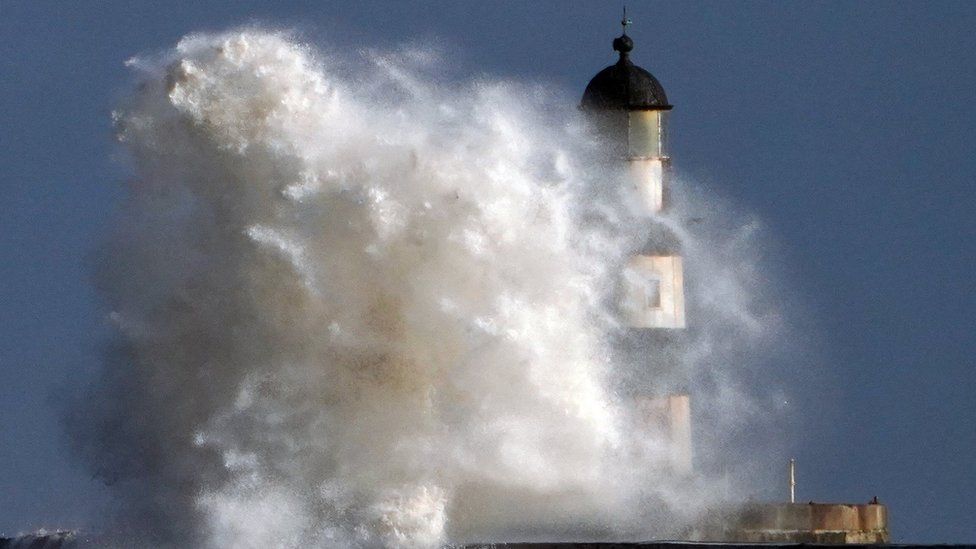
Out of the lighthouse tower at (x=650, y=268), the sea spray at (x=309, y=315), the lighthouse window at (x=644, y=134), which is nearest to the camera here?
the sea spray at (x=309, y=315)

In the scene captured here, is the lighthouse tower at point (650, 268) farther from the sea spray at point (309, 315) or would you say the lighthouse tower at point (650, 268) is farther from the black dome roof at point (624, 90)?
the sea spray at point (309, 315)

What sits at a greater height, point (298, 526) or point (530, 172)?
point (530, 172)

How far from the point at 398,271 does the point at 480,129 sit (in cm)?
384

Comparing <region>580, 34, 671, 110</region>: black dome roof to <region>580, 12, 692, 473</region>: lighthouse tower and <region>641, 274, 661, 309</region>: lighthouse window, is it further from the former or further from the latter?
<region>641, 274, 661, 309</region>: lighthouse window

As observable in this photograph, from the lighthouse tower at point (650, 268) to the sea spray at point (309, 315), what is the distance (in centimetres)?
519

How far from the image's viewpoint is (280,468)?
45344 mm

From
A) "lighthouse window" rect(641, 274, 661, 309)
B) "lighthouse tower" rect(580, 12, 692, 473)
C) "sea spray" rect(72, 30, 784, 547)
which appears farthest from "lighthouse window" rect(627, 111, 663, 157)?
"sea spray" rect(72, 30, 784, 547)

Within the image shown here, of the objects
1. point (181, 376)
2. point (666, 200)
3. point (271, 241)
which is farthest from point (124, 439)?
point (666, 200)

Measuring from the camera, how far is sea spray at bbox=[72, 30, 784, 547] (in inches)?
1780

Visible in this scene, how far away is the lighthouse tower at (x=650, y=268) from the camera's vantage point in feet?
174

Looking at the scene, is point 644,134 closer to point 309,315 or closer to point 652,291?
point 652,291

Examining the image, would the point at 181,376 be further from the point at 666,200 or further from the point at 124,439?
the point at 666,200

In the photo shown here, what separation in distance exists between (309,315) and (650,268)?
10.0m

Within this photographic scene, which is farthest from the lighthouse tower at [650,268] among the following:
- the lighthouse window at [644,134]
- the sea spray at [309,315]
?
the sea spray at [309,315]
